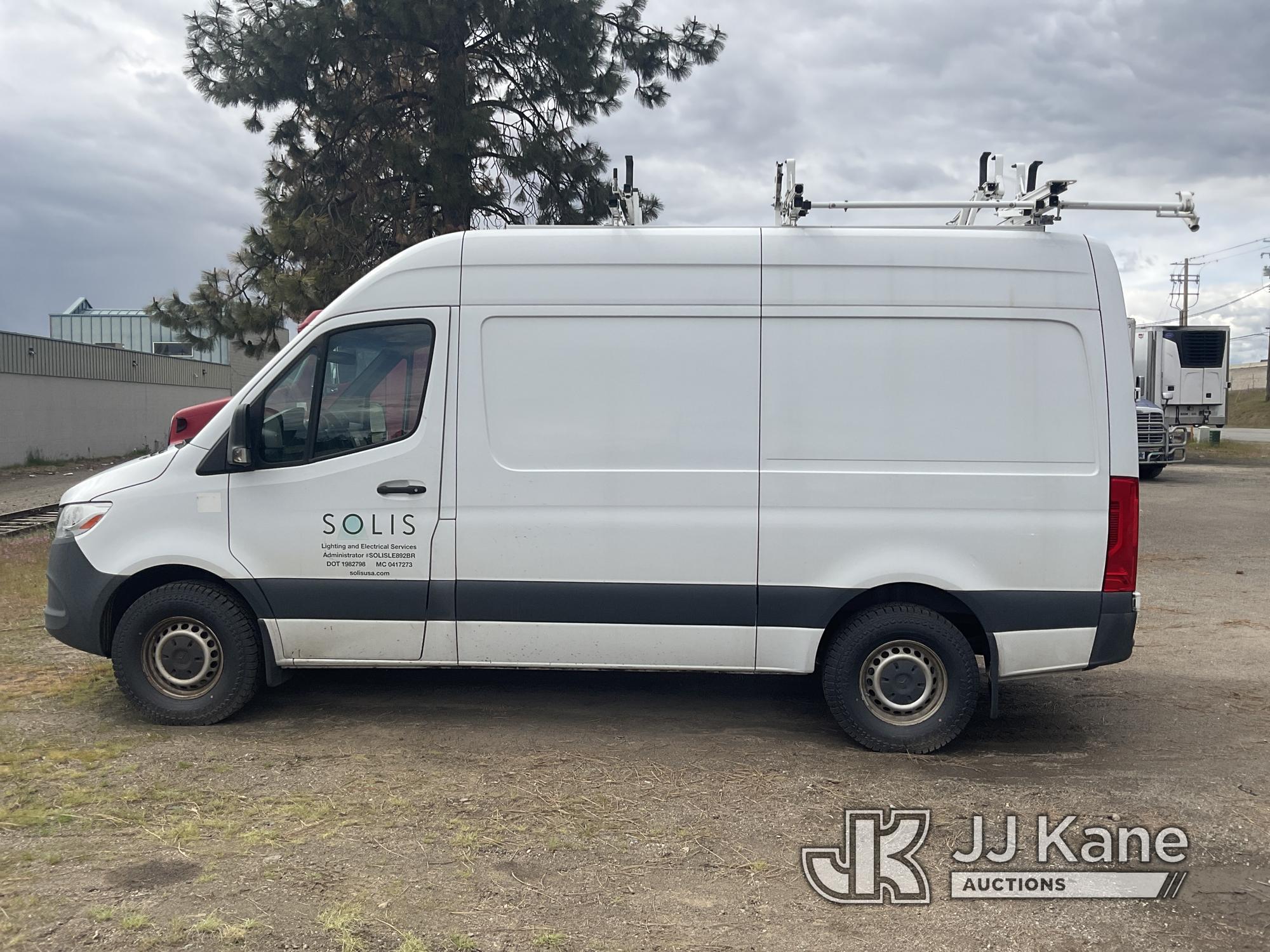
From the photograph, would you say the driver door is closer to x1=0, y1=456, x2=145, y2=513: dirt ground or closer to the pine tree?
the pine tree

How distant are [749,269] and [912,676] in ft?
7.36

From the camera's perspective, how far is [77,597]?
5.57m

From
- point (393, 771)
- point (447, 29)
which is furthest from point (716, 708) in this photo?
point (447, 29)

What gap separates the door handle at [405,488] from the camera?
17.8 ft

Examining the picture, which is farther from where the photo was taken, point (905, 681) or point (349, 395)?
point (349, 395)

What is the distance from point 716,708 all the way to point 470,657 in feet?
5.06

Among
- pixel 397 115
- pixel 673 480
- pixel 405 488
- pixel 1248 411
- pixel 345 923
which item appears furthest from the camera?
pixel 1248 411

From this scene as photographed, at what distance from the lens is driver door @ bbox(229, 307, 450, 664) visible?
545cm

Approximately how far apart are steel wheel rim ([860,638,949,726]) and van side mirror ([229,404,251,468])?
3368 mm

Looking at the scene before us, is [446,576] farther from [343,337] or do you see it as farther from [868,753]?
[868,753]

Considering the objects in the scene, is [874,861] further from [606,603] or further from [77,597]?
[77,597]

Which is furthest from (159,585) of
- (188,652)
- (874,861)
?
(874,861)

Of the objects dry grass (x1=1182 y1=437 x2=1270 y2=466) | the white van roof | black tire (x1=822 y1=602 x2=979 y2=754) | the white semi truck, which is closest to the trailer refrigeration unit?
the white semi truck

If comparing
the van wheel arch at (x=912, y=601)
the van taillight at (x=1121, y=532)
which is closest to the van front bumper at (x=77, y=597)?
the van wheel arch at (x=912, y=601)
